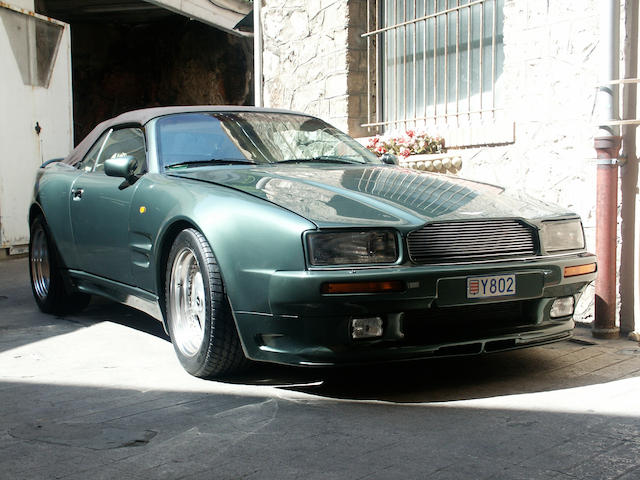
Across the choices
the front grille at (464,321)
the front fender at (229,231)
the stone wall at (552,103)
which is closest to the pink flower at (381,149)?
the stone wall at (552,103)

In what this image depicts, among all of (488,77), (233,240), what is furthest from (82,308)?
(488,77)

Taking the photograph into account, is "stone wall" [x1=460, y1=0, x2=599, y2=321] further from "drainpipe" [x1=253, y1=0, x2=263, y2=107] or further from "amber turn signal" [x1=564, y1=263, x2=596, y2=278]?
"drainpipe" [x1=253, y1=0, x2=263, y2=107]

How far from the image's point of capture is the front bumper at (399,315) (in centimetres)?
338

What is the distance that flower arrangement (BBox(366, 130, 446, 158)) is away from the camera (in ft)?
22.2

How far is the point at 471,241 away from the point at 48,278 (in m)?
3.50

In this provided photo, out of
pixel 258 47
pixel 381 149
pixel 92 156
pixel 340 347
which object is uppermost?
pixel 258 47

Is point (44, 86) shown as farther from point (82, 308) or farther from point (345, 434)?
point (345, 434)

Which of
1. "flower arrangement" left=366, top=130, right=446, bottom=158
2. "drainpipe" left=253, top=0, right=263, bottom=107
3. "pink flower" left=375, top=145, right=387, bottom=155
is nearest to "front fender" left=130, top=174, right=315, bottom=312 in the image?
"flower arrangement" left=366, top=130, right=446, bottom=158

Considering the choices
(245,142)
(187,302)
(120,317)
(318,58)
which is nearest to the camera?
(187,302)

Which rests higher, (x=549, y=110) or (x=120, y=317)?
(x=549, y=110)

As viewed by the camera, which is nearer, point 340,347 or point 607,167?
point 340,347

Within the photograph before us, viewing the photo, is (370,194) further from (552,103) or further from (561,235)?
(552,103)

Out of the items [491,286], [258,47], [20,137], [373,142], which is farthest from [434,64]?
[20,137]

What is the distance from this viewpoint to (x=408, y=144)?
272 inches
